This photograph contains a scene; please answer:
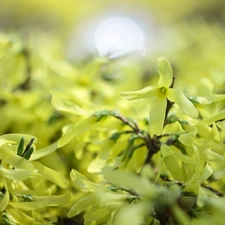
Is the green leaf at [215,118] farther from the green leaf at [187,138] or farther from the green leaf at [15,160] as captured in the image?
the green leaf at [15,160]

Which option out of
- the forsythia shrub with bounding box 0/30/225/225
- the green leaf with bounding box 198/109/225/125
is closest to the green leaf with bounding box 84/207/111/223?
the forsythia shrub with bounding box 0/30/225/225

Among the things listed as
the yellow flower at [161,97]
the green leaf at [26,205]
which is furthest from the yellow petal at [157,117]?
the green leaf at [26,205]

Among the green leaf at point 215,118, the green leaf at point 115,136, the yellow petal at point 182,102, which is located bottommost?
the green leaf at point 115,136

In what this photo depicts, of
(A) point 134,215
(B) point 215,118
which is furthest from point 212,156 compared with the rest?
(A) point 134,215

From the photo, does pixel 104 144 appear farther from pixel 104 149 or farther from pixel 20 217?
pixel 20 217

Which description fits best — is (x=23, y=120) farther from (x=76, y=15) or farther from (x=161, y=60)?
(x=76, y=15)

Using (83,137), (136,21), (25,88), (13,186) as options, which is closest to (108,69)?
(25,88)

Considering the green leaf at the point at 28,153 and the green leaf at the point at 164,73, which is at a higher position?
the green leaf at the point at 164,73
